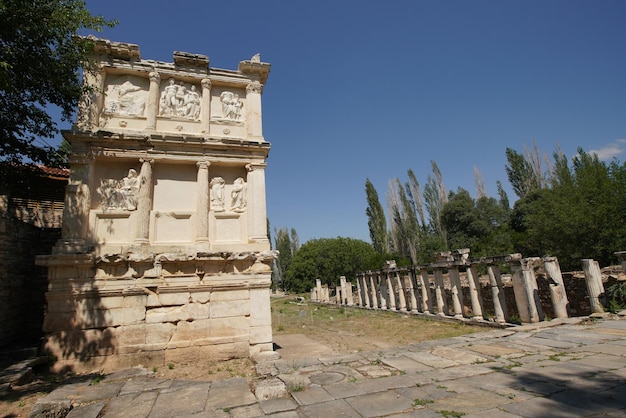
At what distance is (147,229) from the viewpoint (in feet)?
25.4

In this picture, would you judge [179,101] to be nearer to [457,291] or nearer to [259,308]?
[259,308]

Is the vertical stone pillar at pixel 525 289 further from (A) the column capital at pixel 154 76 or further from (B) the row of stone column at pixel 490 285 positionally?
(A) the column capital at pixel 154 76

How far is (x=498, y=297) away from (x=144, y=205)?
1134 centimetres

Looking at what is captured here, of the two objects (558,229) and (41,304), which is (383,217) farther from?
(41,304)

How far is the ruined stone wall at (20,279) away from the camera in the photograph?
25.7 feet

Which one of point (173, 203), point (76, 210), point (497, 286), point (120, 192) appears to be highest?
point (120, 192)

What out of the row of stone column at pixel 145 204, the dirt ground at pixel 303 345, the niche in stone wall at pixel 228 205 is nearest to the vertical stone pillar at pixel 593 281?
the dirt ground at pixel 303 345

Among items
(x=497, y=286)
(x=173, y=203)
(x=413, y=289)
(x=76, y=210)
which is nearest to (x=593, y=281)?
(x=497, y=286)

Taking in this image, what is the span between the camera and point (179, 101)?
8828 mm

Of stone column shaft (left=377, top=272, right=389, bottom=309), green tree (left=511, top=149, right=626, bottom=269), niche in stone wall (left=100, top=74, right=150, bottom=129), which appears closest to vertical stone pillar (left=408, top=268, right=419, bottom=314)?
stone column shaft (left=377, top=272, right=389, bottom=309)

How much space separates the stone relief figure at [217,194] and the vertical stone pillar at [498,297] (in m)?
9.31

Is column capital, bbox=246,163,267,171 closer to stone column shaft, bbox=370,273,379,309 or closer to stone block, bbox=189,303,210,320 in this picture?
stone block, bbox=189,303,210,320

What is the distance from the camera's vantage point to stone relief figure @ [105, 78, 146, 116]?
835 centimetres

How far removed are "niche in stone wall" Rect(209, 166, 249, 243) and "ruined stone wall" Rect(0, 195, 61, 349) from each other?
4893mm
